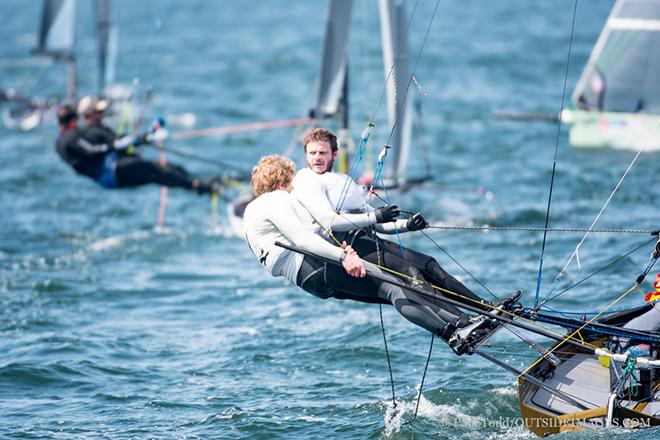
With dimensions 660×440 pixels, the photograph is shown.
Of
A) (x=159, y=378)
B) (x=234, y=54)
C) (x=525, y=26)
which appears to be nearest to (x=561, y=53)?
Result: (x=525, y=26)

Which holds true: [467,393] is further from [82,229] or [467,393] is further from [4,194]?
[4,194]

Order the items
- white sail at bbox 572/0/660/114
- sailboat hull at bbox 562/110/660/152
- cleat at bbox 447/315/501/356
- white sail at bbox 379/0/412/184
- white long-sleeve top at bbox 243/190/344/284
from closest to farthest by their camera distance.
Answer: cleat at bbox 447/315/501/356
white long-sleeve top at bbox 243/190/344/284
white sail at bbox 379/0/412/184
white sail at bbox 572/0/660/114
sailboat hull at bbox 562/110/660/152

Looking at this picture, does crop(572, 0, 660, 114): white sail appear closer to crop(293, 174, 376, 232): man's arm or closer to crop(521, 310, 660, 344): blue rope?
crop(521, 310, 660, 344): blue rope

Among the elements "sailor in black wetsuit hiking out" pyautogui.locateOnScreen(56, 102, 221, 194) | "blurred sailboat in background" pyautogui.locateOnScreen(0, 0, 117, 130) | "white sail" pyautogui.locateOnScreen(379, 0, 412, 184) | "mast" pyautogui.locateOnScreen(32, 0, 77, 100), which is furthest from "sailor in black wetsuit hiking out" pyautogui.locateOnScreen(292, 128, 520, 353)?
"mast" pyautogui.locateOnScreen(32, 0, 77, 100)

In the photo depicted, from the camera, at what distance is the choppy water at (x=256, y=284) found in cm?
642

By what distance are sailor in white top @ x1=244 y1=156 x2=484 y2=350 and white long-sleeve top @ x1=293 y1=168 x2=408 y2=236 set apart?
0.08 m

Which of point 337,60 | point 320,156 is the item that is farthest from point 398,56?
point 320,156

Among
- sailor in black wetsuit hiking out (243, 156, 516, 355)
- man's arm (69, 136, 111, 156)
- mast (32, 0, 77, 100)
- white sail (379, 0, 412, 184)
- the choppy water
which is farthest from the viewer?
mast (32, 0, 77, 100)

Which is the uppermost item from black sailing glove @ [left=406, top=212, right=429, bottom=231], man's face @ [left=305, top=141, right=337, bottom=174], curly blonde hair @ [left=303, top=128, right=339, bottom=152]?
curly blonde hair @ [left=303, top=128, right=339, bottom=152]

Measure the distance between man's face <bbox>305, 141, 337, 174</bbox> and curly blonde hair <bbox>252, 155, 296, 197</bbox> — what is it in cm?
13

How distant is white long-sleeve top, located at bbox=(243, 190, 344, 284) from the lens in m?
5.32

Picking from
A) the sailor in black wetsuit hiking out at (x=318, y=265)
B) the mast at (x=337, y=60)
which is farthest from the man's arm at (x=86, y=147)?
the sailor in black wetsuit hiking out at (x=318, y=265)

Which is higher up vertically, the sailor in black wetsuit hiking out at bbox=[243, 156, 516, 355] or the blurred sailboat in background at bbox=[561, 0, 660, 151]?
the blurred sailboat in background at bbox=[561, 0, 660, 151]

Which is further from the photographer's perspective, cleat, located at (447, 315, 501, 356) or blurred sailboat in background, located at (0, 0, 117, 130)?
blurred sailboat in background, located at (0, 0, 117, 130)
